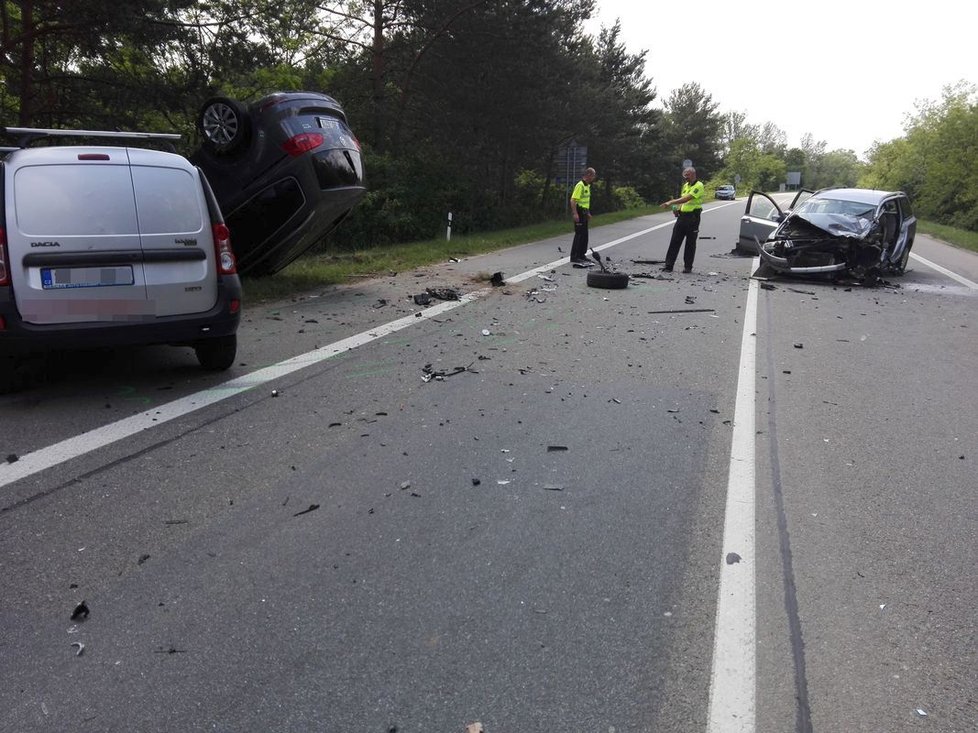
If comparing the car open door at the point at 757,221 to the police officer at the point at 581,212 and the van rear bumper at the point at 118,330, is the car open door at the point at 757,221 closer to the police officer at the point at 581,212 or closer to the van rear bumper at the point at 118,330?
the police officer at the point at 581,212

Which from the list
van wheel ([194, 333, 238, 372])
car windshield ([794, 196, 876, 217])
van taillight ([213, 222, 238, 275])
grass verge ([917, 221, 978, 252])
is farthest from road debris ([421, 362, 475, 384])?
grass verge ([917, 221, 978, 252])

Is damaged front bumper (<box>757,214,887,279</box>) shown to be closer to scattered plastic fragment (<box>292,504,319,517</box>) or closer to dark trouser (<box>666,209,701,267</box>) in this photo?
dark trouser (<box>666,209,701,267</box>)

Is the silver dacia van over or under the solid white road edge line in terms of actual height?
over

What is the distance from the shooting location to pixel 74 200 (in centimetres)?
534

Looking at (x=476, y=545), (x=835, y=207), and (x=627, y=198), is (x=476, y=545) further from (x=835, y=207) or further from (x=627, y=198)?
(x=627, y=198)

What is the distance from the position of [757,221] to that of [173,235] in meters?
14.7

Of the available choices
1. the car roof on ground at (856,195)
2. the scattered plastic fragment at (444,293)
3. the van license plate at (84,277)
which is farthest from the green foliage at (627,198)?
the van license plate at (84,277)

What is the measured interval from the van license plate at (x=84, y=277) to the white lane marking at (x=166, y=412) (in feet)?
3.20

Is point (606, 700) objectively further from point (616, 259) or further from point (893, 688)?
point (616, 259)

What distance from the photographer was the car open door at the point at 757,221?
665 inches

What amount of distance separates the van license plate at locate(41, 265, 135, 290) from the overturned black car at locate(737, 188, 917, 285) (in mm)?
11310

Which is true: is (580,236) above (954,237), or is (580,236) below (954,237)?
above

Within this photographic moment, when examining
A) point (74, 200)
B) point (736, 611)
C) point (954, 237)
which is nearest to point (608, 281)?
point (74, 200)

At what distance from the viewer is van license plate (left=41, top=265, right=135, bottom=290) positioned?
5.16 m
